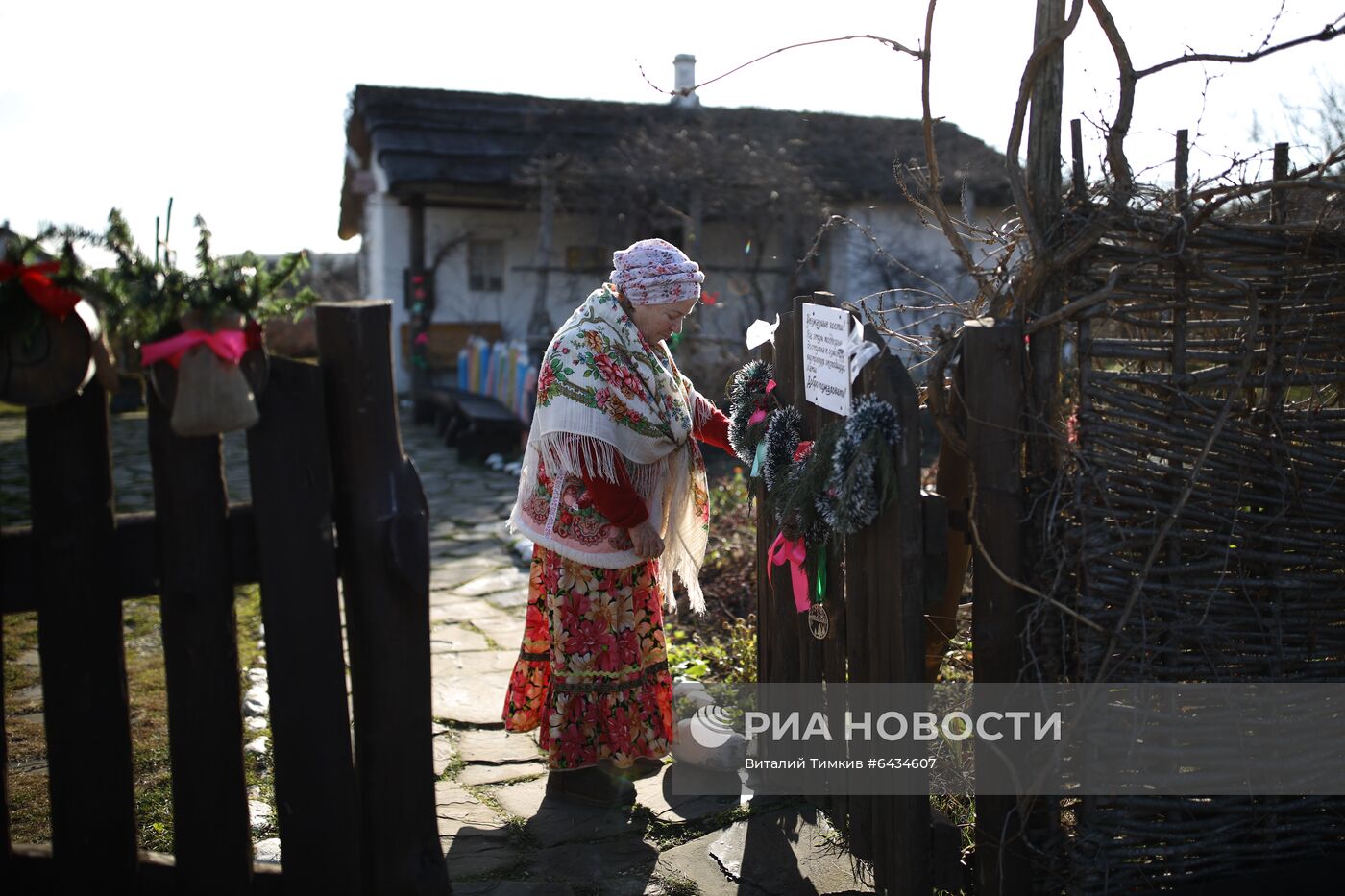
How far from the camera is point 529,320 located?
53.4 feet

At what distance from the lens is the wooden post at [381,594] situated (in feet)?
7.41

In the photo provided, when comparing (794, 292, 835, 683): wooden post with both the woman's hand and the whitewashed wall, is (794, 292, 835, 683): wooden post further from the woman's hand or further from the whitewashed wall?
the whitewashed wall

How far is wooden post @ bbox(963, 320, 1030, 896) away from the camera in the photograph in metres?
2.51

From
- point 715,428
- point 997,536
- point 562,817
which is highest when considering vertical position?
point 715,428

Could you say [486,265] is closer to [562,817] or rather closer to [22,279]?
[562,817]

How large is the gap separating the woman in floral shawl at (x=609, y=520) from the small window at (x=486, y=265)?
13.7m

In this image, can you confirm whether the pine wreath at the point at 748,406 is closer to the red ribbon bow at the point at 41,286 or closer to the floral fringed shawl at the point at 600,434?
the floral fringed shawl at the point at 600,434

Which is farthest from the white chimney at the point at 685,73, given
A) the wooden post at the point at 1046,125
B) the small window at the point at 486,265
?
the wooden post at the point at 1046,125

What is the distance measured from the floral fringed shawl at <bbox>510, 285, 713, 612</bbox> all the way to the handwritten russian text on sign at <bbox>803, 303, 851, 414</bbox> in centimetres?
56

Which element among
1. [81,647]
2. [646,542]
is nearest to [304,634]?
[81,647]

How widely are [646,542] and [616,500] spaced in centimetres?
19

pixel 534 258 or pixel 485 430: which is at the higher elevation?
pixel 534 258

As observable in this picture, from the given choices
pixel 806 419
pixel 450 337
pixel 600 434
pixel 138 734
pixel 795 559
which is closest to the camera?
pixel 795 559

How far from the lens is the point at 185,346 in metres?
A: 2.00
